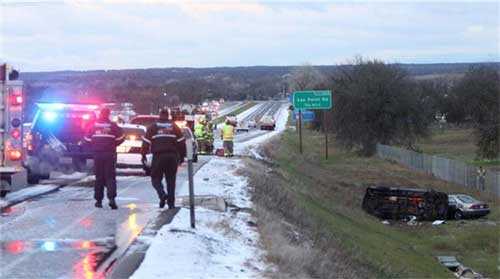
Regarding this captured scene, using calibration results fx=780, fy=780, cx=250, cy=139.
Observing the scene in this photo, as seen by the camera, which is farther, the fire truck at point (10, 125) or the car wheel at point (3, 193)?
the car wheel at point (3, 193)

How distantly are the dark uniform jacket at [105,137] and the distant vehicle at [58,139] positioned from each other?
4214 millimetres

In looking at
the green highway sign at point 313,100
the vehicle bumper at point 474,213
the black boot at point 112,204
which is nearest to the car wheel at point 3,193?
the black boot at point 112,204

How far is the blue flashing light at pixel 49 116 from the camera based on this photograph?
19913 mm

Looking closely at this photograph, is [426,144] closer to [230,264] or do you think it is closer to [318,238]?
[318,238]

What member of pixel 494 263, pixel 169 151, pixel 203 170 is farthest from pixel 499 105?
pixel 169 151

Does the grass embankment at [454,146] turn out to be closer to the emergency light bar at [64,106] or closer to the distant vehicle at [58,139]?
the emergency light bar at [64,106]

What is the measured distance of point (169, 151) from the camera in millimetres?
13781

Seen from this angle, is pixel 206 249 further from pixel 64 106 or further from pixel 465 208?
pixel 465 208

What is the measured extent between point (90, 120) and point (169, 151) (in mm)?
7286

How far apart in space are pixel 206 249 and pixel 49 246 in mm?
2221

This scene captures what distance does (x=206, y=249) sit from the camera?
10484mm

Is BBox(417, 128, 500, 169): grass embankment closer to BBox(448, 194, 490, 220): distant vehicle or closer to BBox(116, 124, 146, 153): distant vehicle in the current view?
BBox(448, 194, 490, 220): distant vehicle

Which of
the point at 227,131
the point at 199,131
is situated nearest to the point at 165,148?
the point at 227,131

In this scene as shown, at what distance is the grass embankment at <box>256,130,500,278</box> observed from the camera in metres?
22.2
